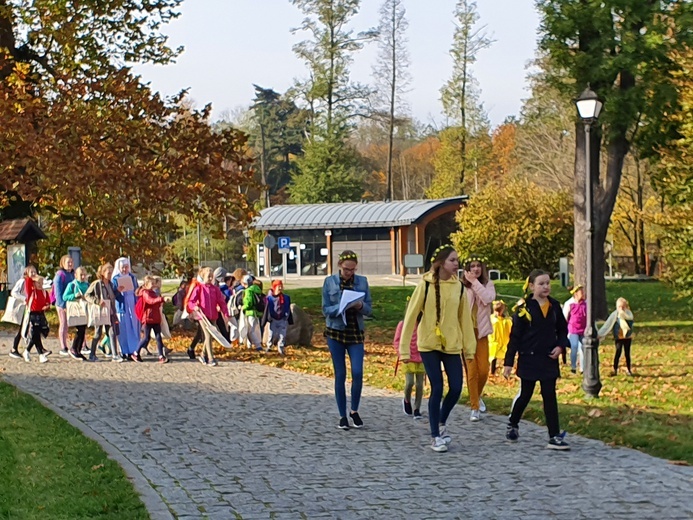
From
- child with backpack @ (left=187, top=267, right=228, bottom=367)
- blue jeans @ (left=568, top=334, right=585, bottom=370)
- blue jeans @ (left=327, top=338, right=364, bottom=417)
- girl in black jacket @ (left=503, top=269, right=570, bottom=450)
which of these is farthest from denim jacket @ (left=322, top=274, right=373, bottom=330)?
blue jeans @ (left=568, top=334, right=585, bottom=370)

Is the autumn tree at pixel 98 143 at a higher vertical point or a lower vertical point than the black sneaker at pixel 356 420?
higher

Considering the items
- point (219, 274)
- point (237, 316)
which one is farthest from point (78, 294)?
point (219, 274)

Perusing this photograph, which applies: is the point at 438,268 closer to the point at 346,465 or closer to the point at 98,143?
the point at 346,465

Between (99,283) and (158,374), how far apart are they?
270cm

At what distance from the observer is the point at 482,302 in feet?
38.1

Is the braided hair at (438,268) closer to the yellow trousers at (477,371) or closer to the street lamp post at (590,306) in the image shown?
the yellow trousers at (477,371)

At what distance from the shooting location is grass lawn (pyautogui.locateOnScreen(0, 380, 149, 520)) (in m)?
7.07

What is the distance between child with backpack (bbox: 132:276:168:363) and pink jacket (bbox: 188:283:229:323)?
3.31 feet

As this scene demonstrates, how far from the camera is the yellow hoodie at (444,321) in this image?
9508 mm

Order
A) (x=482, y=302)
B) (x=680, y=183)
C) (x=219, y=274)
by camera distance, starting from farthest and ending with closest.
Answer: (x=680, y=183)
(x=219, y=274)
(x=482, y=302)

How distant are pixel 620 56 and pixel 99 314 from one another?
14474mm

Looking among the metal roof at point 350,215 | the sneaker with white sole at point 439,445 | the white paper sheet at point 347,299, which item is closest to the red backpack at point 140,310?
the white paper sheet at point 347,299

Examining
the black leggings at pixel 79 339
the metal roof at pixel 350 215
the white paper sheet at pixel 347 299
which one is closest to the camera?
the white paper sheet at pixel 347 299

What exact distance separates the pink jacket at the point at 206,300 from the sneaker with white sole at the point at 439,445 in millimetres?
8680
